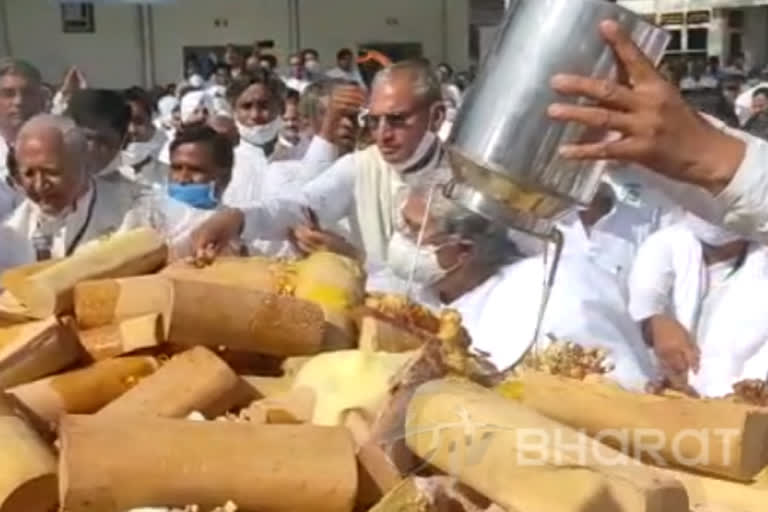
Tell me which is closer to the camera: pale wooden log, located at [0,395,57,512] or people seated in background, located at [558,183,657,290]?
pale wooden log, located at [0,395,57,512]

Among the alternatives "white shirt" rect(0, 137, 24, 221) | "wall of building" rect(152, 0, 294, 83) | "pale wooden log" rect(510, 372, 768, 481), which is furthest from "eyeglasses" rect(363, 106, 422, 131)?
"wall of building" rect(152, 0, 294, 83)

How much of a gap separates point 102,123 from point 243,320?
105 inches

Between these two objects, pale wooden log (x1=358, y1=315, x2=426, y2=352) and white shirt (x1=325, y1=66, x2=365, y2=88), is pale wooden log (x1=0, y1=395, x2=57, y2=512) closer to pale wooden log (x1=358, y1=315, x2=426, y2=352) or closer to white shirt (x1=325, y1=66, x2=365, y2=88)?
pale wooden log (x1=358, y1=315, x2=426, y2=352)

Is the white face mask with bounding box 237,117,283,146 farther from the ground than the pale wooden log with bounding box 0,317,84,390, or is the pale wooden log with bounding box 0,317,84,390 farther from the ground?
the pale wooden log with bounding box 0,317,84,390

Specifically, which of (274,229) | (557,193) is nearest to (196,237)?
(274,229)

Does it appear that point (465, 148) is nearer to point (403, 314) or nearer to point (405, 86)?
point (403, 314)

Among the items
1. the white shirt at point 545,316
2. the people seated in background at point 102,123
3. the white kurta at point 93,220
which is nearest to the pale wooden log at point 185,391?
the white shirt at point 545,316

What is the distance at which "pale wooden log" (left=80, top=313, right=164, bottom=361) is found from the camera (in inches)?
78.4

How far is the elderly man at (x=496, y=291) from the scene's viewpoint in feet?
8.59

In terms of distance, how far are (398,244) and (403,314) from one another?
790mm

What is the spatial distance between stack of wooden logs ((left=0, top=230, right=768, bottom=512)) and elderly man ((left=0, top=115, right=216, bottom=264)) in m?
1.48

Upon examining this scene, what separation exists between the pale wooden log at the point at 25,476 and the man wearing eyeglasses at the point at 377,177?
1.80 metres

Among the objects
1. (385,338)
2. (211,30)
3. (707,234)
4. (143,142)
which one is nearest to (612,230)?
(707,234)

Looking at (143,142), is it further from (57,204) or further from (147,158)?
(57,204)
